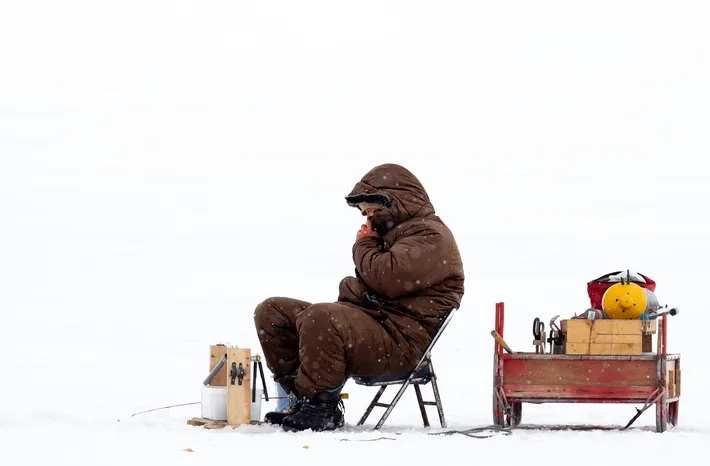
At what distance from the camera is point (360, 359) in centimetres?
709

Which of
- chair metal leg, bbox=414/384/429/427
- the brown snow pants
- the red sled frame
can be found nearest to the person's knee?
the brown snow pants

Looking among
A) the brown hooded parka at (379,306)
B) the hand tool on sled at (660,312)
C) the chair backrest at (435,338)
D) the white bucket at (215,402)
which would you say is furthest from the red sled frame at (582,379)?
the white bucket at (215,402)

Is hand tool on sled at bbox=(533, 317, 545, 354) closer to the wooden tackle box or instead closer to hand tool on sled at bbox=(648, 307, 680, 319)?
the wooden tackle box

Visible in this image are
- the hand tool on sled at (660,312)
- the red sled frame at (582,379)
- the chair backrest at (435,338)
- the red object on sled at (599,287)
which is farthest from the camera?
the red object on sled at (599,287)

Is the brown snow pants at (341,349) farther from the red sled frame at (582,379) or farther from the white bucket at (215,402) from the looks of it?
the red sled frame at (582,379)

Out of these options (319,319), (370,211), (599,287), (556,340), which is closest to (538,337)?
(556,340)

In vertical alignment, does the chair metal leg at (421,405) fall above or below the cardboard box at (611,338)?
below

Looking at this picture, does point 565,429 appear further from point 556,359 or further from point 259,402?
point 259,402

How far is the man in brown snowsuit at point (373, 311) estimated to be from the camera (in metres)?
7.01

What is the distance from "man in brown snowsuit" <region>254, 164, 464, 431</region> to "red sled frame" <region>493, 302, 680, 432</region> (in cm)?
53

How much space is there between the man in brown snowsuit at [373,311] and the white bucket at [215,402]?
0.87 ft

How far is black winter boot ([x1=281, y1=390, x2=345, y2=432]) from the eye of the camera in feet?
22.9

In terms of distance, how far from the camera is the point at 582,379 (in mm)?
7379

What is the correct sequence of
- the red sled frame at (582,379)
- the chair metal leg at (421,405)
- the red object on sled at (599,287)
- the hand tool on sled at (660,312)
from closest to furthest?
the red sled frame at (582,379)
the chair metal leg at (421,405)
the hand tool on sled at (660,312)
the red object on sled at (599,287)
